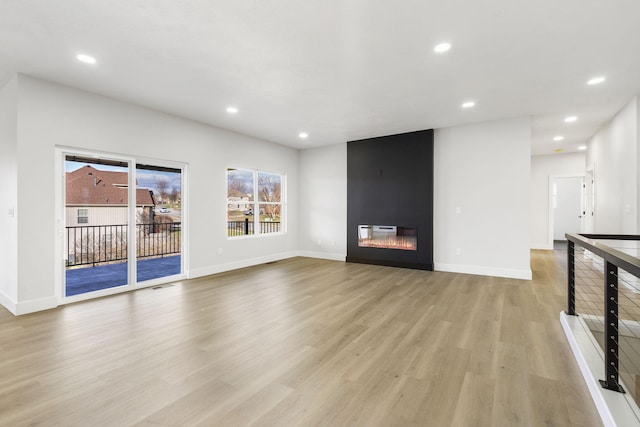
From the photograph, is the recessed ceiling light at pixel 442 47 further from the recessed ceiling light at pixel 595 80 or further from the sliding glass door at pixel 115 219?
the sliding glass door at pixel 115 219

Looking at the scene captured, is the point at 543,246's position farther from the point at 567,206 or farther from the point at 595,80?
the point at 595,80

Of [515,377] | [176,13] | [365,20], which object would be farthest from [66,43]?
[515,377]

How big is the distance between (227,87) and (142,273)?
3.63 metres

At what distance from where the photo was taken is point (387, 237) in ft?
20.7

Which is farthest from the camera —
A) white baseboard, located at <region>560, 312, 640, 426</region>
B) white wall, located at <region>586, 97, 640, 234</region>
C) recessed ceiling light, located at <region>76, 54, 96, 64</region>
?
white wall, located at <region>586, 97, 640, 234</region>

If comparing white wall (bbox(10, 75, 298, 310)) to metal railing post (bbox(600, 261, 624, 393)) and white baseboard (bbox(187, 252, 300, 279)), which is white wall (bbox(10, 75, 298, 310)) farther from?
metal railing post (bbox(600, 261, 624, 393))

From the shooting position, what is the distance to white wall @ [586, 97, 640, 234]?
413 centimetres

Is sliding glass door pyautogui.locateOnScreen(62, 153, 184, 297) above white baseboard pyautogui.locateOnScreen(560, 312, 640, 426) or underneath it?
above

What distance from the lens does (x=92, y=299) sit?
390 centimetres

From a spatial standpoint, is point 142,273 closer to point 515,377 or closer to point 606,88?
point 515,377

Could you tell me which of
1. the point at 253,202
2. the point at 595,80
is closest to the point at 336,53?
the point at 595,80

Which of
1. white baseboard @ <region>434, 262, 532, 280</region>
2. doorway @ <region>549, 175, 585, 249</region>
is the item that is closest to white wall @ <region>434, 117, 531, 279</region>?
white baseboard @ <region>434, 262, 532, 280</region>

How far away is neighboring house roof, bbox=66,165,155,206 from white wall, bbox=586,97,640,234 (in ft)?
24.1

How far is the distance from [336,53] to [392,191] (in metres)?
3.71
